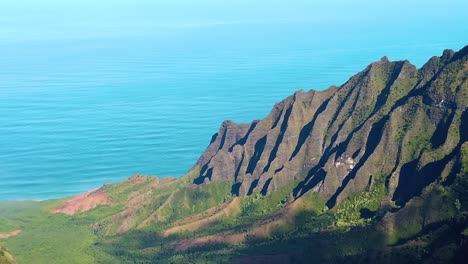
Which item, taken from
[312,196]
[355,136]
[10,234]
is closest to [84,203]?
[10,234]

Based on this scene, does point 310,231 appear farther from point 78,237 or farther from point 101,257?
point 78,237

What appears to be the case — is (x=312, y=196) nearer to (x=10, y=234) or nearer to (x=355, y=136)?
(x=355, y=136)

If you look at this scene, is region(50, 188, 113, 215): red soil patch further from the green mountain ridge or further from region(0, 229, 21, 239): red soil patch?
region(0, 229, 21, 239): red soil patch

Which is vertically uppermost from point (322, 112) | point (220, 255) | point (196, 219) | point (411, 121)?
point (322, 112)

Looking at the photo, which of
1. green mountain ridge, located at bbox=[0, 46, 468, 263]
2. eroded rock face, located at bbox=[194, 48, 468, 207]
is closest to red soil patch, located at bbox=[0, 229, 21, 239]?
green mountain ridge, located at bbox=[0, 46, 468, 263]

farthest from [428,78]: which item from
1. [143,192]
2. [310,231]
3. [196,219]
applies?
[143,192]

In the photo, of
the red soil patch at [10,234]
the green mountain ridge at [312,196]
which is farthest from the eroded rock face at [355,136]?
the red soil patch at [10,234]
